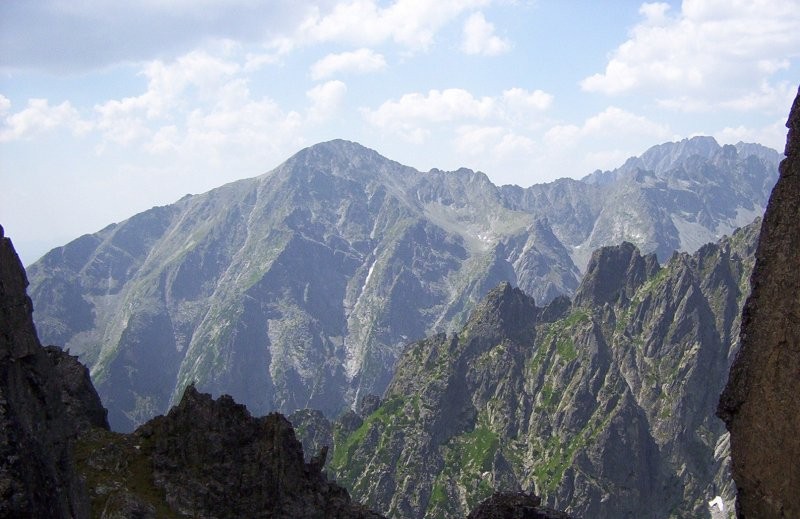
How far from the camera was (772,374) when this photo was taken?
2648 cm

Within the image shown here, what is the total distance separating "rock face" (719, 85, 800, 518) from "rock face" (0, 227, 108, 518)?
2995 centimetres

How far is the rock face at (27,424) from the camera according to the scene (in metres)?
25.4

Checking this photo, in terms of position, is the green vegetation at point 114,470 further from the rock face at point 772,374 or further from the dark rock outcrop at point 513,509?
the rock face at point 772,374

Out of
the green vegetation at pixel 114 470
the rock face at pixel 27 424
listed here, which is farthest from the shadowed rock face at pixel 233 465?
the rock face at pixel 27 424

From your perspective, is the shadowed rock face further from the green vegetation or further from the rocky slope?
the green vegetation

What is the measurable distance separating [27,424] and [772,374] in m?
31.9

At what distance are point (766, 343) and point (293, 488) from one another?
4898cm

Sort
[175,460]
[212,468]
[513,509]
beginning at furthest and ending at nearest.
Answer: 1. [212,468]
2. [175,460]
3. [513,509]

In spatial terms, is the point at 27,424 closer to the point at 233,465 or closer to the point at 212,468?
the point at 212,468

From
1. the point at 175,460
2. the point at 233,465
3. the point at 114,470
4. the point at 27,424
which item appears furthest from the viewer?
the point at 233,465

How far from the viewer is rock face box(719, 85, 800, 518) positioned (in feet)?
83.7

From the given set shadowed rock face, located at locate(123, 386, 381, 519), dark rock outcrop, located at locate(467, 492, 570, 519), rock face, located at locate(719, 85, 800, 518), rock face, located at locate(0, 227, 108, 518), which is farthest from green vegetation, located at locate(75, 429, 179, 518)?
rock face, located at locate(719, 85, 800, 518)

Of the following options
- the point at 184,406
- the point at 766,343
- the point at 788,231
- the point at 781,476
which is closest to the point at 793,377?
the point at 766,343

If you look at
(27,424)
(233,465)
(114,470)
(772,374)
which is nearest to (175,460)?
(233,465)
